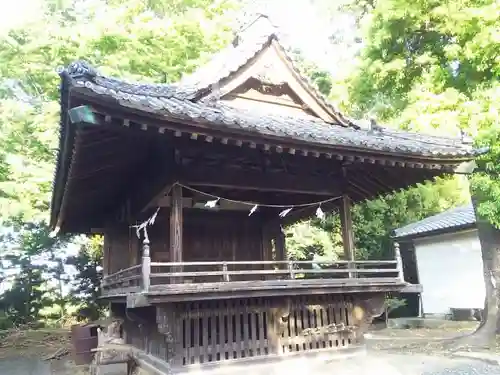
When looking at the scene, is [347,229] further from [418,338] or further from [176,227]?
[418,338]

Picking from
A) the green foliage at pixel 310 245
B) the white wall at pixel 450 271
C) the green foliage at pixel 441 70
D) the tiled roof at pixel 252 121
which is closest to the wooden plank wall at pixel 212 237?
the tiled roof at pixel 252 121

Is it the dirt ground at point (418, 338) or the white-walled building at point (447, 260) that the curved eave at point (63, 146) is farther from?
the white-walled building at point (447, 260)

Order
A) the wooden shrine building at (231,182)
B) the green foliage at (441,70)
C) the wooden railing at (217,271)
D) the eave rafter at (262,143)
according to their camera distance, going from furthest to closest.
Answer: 1. the green foliage at (441,70)
2. the wooden railing at (217,271)
3. the wooden shrine building at (231,182)
4. the eave rafter at (262,143)

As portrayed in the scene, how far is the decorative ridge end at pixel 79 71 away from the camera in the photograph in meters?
5.54

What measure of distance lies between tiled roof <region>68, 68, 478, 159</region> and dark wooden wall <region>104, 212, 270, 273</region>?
3063 millimetres

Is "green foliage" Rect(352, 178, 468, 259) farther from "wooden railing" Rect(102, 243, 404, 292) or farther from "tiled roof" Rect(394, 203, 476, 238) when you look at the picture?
"wooden railing" Rect(102, 243, 404, 292)

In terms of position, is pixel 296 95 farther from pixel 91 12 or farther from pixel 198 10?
pixel 91 12

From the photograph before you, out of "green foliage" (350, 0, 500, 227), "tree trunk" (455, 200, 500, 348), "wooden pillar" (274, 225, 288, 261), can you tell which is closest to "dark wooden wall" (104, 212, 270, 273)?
"wooden pillar" (274, 225, 288, 261)

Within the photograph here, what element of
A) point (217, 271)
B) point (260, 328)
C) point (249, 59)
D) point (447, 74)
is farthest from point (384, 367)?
point (447, 74)

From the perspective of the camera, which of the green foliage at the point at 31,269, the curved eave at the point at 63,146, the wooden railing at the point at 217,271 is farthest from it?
the green foliage at the point at 31,269

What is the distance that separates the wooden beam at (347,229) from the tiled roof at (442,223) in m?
9.16

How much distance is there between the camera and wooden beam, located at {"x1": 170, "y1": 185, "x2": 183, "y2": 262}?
735cm

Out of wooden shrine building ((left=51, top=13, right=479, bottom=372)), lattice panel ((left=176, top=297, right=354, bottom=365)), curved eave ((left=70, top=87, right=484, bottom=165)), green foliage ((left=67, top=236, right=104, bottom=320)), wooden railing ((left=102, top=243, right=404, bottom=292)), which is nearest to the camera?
curved eave ((left=70, top=87, right=484, bottom=165))

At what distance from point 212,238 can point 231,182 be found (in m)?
3.28
